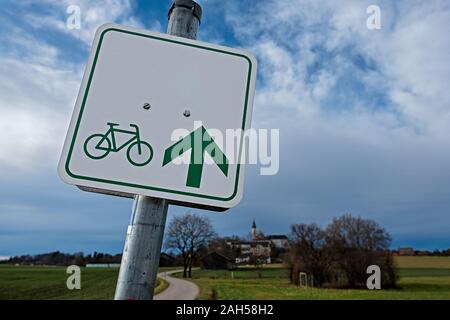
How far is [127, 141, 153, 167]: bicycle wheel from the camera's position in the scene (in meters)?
0.89

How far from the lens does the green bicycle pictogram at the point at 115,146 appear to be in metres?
0.88

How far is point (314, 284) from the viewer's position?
89.3 ft

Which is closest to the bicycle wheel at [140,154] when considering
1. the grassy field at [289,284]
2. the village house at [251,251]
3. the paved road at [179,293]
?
the paved road at [179,293]

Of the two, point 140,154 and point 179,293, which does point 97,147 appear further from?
point 179,293

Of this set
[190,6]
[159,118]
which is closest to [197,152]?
[159,118]

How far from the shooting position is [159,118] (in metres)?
0.95

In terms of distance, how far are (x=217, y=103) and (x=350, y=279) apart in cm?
2970

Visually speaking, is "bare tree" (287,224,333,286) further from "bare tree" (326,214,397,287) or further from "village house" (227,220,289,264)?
"village house" (227,220,289,264)

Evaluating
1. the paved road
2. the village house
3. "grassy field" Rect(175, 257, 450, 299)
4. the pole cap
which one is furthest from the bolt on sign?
the village house

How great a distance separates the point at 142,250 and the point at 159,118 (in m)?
0.42

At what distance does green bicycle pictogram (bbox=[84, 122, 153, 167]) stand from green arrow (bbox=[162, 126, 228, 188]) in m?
0.07

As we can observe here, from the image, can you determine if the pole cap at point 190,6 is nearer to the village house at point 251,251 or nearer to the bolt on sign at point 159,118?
the bolt on sign at point 159,118

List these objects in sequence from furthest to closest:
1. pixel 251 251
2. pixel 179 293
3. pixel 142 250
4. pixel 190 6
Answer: pixel 251 251, pixel 179 293, pixel 190 6, pixel 142 250
